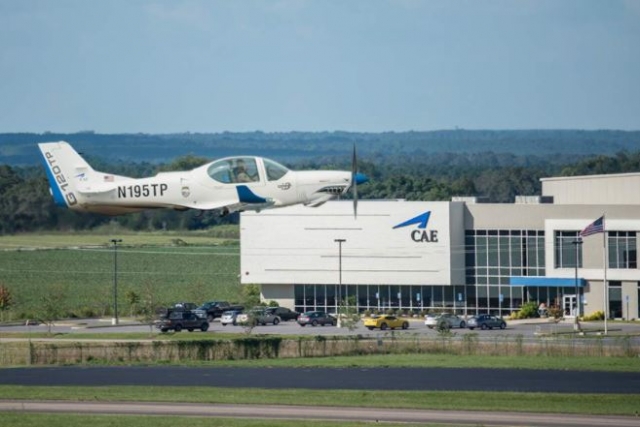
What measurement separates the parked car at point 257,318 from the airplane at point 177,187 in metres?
46.8

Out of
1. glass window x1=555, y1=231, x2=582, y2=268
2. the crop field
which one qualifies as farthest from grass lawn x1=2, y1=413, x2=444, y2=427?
glass window x1=555, y1=231, x2=582, y2=268

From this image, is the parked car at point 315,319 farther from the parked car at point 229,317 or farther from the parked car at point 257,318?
the parked car at point 229,317

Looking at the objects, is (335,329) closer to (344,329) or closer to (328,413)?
(344,329)

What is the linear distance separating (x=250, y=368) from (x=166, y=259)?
333 feet

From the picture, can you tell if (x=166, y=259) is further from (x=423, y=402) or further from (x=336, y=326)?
(x=423, y=402)

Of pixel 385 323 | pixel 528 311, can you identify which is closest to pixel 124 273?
pixel 528 311

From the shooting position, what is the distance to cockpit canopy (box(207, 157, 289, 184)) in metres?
46.2

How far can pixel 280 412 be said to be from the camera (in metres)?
50.7

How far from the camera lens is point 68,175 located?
146ft

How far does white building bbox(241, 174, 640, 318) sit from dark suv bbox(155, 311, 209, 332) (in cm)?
1695

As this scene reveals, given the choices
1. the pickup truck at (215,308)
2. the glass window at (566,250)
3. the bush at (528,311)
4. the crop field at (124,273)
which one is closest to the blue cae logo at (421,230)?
the bush at (528,311)

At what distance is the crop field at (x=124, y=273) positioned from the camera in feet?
381

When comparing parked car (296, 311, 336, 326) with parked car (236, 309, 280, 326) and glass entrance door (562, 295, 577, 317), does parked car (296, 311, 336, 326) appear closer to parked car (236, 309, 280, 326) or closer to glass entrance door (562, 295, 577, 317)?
parked car (236, 309, 280, 326)

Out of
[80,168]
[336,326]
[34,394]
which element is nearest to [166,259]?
[336,326]
